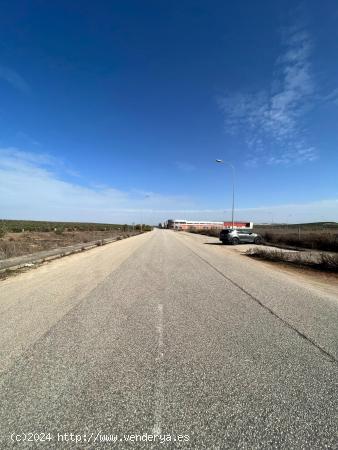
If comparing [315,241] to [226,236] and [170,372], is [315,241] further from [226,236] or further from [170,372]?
[170,372]

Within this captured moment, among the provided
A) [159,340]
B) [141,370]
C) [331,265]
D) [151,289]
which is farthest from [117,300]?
[331,265]

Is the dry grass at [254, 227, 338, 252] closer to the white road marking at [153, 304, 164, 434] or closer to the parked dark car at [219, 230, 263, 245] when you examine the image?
the parked dark car at [219, 230, 263, 245]

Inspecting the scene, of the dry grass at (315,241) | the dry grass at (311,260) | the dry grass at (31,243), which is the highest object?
the dry grass at (315,241)

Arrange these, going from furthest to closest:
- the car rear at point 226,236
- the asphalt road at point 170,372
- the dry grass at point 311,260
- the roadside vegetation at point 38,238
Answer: the car rear at point 226,236 < the roadside vegetation at point 38,238 < the dry grass at point 311,260 < the asphalt road at point 170,372

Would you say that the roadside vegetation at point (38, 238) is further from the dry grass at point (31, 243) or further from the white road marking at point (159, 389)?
the white road marking at point (159, 389)

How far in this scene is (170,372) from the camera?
11.7 feet

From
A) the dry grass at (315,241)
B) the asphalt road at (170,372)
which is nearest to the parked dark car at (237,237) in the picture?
the dry grass at (315,241)

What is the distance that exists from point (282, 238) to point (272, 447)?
34.2 m

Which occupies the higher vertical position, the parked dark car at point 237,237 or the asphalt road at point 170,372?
the parked dark car at point 237,237

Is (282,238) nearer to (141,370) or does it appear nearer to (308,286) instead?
(308,286)

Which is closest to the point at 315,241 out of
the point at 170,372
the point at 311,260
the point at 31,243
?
the point at 311,260

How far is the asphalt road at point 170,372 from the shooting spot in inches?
101

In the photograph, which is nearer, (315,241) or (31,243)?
(315,241)

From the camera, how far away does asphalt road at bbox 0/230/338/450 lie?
101 inches
